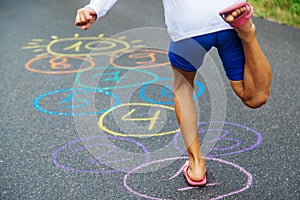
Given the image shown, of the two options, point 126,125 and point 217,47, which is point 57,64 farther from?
point 217,47

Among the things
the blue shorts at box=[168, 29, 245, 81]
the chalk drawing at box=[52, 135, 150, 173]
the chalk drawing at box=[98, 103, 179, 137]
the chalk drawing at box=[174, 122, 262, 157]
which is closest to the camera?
the blue shorts at box=[168, 29, 245, 81]

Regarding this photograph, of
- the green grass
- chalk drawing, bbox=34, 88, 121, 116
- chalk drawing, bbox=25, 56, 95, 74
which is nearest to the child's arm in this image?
chalk drawing, bbox=34, 88, 121, 116

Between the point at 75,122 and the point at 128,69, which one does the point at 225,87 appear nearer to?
the point at 128,69

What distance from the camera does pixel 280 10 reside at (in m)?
7.64

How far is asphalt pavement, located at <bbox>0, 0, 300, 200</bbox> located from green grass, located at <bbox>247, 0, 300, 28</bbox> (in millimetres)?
882

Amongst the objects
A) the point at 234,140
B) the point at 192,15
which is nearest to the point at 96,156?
the point at 234,140

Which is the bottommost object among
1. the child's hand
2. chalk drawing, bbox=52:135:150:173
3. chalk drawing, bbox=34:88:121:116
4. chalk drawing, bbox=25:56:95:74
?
chalk drawing, bbox=25:56:95:74

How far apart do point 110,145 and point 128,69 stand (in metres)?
1.81

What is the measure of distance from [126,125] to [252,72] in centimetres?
146

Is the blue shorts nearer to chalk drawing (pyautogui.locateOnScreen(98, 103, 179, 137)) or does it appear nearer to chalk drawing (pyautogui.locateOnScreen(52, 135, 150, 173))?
chalk drawing (pyautogui.locateOnScreen(52, 135, 150, 173))

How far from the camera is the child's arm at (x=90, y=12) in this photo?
2381 mm

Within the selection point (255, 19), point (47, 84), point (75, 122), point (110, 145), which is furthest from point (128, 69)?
point (255, 19)

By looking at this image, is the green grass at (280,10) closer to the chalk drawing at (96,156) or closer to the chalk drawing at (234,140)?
the chalk drawing at (234,140)

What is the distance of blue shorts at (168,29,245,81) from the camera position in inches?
97.9
